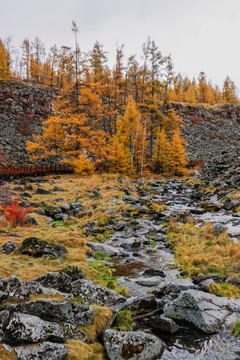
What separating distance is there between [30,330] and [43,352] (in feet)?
1.32

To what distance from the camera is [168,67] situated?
37031 millimetres

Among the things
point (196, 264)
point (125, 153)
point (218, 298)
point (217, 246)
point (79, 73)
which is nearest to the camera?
point (218, 298)

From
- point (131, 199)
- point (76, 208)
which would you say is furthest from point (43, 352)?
point (131, 199)

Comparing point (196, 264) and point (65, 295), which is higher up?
point (65, 295)

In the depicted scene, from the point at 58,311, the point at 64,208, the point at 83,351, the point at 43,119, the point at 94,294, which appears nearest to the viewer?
the point at 83,351

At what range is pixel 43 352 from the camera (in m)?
3.75

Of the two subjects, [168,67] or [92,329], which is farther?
[168,67]

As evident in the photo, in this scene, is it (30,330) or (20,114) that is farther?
(20,114)

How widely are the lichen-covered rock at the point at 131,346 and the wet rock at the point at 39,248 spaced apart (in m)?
3.90

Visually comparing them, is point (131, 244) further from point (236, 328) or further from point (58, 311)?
point (58, 311)

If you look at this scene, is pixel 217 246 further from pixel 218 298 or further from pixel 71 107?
pixel 71 107

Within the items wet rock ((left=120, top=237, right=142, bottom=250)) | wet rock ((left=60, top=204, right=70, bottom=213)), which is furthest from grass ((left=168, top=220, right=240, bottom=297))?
wet rock ((left=60, top=204, right=70, bottom=213))

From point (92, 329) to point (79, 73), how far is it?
26311 mm

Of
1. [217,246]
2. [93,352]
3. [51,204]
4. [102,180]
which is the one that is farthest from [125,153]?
[93,352]
